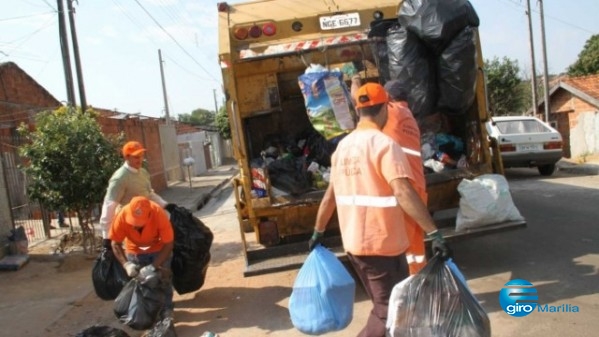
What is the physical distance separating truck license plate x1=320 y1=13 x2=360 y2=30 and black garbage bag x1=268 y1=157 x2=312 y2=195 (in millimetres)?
1496

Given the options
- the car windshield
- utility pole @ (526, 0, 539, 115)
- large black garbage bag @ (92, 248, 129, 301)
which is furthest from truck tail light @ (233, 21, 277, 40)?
utility pole @ (526, 0, 539, 115)

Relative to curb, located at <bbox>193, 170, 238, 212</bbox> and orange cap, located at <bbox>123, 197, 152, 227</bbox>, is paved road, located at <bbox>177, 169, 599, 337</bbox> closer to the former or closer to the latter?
orange cap, located at <bbox>123, 197, 152, 227</bbox>

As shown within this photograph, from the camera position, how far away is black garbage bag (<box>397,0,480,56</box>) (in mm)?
4555

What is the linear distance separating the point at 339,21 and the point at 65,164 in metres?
4.63

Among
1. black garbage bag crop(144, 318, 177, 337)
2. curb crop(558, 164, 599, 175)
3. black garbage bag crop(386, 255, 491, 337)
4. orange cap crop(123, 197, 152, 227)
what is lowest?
curb crop(558, 164, 599, 175)

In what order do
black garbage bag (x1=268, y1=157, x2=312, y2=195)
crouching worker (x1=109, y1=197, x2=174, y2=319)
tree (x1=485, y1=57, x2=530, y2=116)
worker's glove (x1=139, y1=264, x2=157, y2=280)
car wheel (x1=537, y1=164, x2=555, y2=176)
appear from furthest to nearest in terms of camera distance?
tree (x1=485, y1=57, x2=530, y2=116), car wheel (x1=537, y1=164, x2=555, y2=176), black garbage bag (x1=268, y1=157, x2=312, y2=195), crouching worker (x1=109, y1=197, x2=174, y2=319), worker's glove (x1=139, y1=264, x2=157, y2=280)

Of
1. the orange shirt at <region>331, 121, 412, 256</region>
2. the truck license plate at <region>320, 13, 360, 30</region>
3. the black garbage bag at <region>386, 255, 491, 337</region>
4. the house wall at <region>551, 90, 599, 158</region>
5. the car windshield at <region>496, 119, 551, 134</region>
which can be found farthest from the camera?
the house wall at <region>551, 90, 599, 158</region>

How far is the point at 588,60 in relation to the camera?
28219mm

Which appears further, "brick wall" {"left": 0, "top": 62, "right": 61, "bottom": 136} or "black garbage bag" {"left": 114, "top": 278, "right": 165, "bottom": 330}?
Answer: "brick wall" {"left": 0, "top": 62, "right": 61, "bottom": 136}

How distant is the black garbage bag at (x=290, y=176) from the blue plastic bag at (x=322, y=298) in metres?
1.86

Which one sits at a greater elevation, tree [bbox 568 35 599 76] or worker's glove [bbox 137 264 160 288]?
tree [bbox 568 35 599 76]

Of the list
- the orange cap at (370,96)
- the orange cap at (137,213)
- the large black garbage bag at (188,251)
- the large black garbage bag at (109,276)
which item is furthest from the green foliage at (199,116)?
the orange cap at (370,96)

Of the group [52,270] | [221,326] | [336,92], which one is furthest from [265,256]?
[52,270]

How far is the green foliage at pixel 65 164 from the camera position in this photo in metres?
7.59
